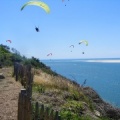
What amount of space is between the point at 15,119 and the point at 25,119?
1412 millimetres

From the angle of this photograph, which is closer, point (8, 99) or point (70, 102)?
point (8, 99)

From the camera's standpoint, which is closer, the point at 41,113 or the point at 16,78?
the point at 41,113

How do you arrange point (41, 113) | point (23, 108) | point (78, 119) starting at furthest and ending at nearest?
point (78, 119)
point (23, 108)
point (41, 113)

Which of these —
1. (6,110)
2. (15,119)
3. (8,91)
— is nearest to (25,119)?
(15,119)

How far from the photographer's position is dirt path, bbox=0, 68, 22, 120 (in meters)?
12.3

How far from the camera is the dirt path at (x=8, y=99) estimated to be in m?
12.3

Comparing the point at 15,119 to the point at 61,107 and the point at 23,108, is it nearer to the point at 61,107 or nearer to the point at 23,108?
the point at 23,108

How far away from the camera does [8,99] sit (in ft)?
50.1

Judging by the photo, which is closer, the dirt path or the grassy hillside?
the dirt path

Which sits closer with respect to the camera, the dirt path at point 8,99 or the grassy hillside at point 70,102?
the dirt path at point 8,99

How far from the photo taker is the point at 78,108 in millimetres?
15148

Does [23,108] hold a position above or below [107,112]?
above

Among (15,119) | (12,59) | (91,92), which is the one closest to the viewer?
(15,119)

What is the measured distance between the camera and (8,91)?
1766 centimetres
